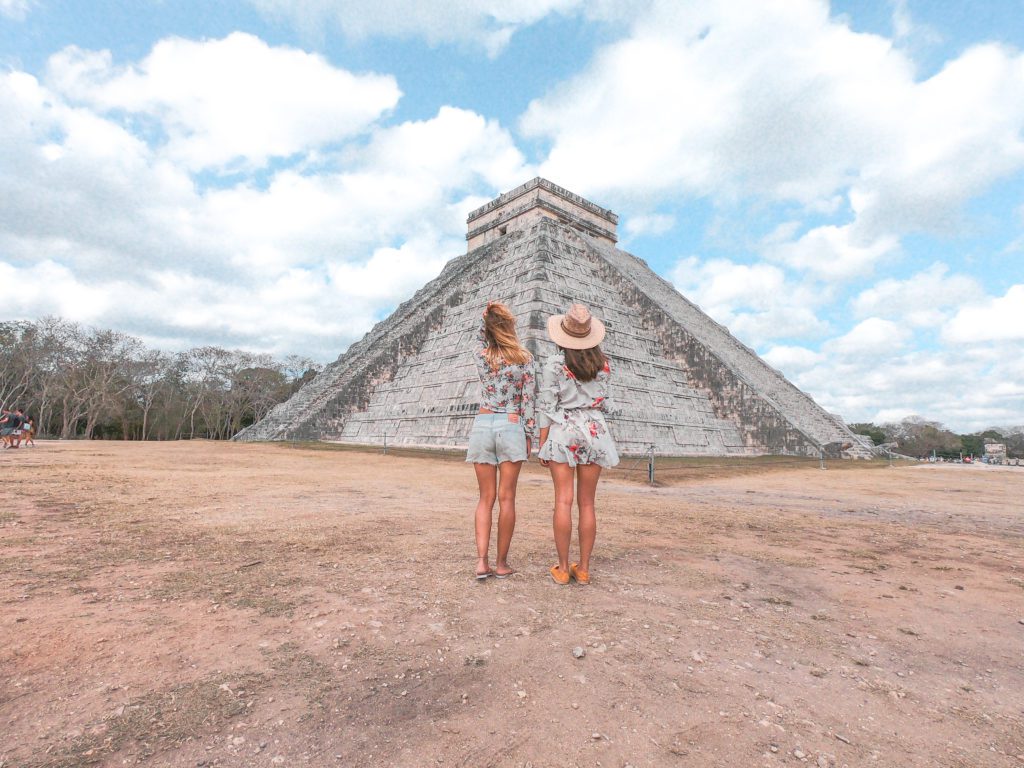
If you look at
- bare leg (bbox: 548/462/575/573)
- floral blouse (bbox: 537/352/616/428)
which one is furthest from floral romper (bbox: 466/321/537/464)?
bare leg (bbox: 548/462/575/573)

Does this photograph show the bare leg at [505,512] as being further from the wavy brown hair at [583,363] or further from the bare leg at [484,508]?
the wavy brown hair at [583,363]

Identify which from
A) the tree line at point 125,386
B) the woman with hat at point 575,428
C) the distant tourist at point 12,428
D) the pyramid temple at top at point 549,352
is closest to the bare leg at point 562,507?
the woman with hat at point 575,428

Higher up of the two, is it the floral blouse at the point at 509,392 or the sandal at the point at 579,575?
the floral blouse at the point at 509,392

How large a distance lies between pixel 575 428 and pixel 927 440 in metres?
70.0

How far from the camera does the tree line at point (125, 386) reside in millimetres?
31969

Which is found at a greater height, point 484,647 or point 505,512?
point 505,512

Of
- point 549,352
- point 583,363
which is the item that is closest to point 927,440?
point 549,352

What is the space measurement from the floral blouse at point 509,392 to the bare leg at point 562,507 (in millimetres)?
383

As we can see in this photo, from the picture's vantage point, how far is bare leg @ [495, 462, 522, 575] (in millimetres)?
3619

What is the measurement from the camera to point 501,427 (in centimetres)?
371

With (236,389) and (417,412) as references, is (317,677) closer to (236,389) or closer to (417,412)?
(417,412)

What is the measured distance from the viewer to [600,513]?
633 cm

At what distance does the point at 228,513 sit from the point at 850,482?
12073 millimetres

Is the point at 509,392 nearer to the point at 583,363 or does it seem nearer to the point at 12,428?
the point at 583,363
